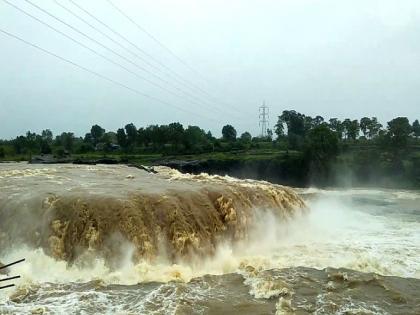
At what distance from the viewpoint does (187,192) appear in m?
17.1

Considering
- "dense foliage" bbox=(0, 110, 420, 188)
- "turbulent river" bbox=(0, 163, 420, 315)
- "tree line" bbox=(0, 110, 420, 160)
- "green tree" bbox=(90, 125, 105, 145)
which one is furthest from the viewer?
"green tree" bbox=(90, 125, 105, 145)

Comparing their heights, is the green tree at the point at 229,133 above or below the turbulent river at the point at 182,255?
above

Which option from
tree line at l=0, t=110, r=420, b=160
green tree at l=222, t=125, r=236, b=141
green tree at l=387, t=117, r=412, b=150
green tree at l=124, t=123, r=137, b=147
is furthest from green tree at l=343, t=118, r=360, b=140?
green tree at l=124, t=123, r=137, b=147

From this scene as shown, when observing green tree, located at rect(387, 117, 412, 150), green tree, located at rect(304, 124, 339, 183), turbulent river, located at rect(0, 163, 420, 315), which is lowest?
turbulent river, located at rect(0, 163, 420, 315)

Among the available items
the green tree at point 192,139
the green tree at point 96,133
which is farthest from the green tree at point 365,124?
the green tree at point 96,133

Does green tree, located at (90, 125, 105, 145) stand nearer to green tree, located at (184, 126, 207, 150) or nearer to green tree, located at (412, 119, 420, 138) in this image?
green tree, located at (184, 126, 207, 150)

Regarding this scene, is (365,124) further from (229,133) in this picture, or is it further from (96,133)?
(96,133)

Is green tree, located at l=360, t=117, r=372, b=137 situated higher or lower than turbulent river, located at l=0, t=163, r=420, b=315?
higher

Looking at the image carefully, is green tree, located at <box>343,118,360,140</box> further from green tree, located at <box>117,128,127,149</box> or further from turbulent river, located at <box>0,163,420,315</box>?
turbulent river, located at <box>0,163,420,315</box>

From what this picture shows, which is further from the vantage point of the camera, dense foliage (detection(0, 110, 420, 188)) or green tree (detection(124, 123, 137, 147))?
green tree (detection(124, 123, 137, 147))

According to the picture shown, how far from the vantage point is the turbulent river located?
10797mm

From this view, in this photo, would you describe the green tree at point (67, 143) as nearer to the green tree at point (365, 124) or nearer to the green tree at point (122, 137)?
the green tree at point (122, 137)

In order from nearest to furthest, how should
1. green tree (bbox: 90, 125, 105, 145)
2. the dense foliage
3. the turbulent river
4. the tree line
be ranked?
the turbulent river → the dense foliage → the tree line → green tree (bbox: 90, 125, 105, 145)

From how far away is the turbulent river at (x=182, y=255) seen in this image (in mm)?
10797
